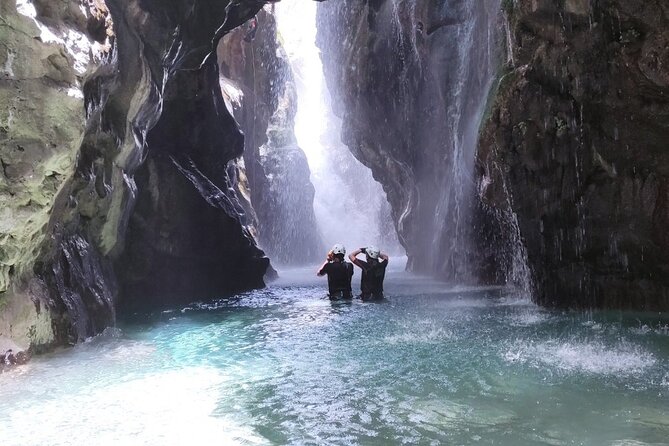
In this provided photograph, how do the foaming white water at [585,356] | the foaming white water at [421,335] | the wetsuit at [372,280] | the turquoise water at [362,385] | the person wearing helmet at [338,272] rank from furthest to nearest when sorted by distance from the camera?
the wetsuit at [372,280], the person wearing helmet at [338,272], the foaming white water at [421,335], the foaming white water at [585,356], the turquoise water at [362,385]

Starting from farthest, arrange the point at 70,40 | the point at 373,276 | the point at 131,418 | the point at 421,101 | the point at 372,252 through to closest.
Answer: the point at 421,101
the point at 373,276
the point at 372,252
the point at 70,40
the point at 131,418

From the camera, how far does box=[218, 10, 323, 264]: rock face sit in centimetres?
3647

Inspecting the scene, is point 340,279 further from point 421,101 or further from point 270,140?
point 270,140

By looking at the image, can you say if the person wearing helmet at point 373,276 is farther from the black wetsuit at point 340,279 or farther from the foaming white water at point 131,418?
the foaming white water at point 131,418

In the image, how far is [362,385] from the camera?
6.48 metres

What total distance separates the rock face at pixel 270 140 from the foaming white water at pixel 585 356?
2696 centimetres

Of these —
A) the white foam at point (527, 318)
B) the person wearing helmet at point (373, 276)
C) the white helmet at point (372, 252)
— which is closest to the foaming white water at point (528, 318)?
the white foam at point (527, 318)

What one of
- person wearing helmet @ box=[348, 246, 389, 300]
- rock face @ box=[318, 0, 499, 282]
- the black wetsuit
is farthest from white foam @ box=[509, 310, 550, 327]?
rock face @ box=[318, 0, 499, 282]

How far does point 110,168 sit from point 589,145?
11604mm

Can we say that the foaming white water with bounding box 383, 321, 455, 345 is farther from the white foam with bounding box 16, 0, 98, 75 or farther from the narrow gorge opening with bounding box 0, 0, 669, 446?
the white foam with bounding box 16, 0, 98, 75

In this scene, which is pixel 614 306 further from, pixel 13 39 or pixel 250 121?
pixel 250 121

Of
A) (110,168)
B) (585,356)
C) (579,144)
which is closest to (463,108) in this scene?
(579,144)

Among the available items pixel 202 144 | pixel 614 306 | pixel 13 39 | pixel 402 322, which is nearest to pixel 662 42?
pixel 614 306

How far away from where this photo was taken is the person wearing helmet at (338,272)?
15.6 metres
